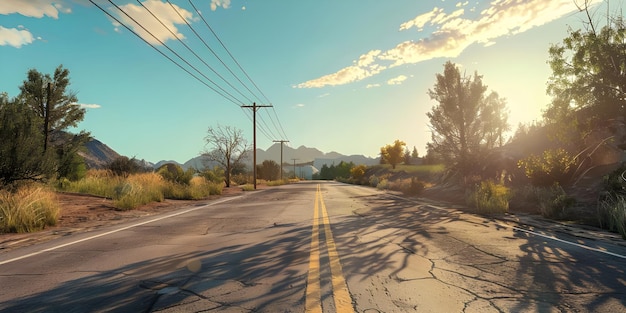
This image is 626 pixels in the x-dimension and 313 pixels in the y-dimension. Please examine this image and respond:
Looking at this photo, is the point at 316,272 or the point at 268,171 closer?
the point at 316,272

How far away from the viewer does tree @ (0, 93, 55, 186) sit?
37.7 ft

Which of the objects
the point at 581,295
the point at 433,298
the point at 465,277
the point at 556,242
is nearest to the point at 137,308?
the point at 433,298

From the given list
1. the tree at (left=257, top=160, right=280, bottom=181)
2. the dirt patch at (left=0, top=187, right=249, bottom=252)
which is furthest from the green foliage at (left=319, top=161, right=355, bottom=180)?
the dirt patch at (left=0, top=187, right=249, bottom=252)

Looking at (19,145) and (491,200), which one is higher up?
(19,145)

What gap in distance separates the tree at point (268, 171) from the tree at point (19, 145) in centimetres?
6777

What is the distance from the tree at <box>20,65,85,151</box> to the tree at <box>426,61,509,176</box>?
1151 inches

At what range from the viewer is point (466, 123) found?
75.6ft

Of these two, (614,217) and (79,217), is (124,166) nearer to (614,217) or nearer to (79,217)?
(79,217)

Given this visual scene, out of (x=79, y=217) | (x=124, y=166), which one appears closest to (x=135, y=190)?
(x=79, y=217)

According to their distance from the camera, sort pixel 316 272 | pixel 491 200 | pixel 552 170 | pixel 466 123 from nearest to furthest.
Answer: pixel 316 272 → pixel 491 200 → pixel 552 170 → pixel 466 123

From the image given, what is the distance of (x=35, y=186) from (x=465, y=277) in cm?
1444

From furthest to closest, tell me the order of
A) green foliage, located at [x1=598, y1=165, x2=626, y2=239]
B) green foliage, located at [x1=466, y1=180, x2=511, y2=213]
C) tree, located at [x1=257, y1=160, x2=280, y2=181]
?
tree, located at [x1=257, y1=160, x2=280, y2=181], green foliage, located at [x1=466, y1=180, x2=511, y2=213], green foliage, located at [x1=598, y1=165, x2=626, y2=239]

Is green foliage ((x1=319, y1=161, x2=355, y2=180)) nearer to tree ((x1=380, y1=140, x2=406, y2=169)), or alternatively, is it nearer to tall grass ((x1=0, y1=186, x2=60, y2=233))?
tree ((x1=380, y1=140, x2=406, y2=169))

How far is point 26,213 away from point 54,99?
25.6 m
